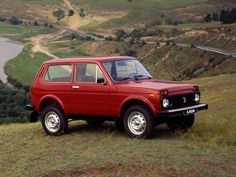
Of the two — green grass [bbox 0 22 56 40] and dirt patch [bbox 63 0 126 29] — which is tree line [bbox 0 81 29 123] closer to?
green grass [bbox 0 22 56 40]

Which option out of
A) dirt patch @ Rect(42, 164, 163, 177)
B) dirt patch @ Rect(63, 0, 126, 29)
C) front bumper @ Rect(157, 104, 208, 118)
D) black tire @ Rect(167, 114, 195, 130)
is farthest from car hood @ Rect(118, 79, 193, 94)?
dirt patch @ Rect(63, 0, 126, 29)

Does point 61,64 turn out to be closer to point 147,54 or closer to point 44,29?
point 147,54

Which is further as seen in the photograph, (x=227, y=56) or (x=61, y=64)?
(x=227, y=56)

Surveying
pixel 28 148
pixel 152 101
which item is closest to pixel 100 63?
pixel 152 101

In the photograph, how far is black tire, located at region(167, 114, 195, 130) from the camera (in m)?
12.5

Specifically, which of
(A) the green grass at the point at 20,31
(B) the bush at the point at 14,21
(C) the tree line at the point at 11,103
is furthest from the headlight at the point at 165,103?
(B) the bush at the point at 14,21

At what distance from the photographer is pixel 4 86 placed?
2992 inches

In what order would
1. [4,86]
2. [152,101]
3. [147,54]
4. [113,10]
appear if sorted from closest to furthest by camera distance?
1. [152,101]
2. [4,86]
3. [147,54]
4. [113,10]

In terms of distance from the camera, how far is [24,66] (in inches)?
3789

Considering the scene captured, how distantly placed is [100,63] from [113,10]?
156m

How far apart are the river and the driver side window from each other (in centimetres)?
7793

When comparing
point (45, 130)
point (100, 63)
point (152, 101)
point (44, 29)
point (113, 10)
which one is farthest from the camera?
point (113, 10)

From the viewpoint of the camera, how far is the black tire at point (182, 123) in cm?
1249

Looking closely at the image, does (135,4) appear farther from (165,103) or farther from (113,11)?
(165,103)
